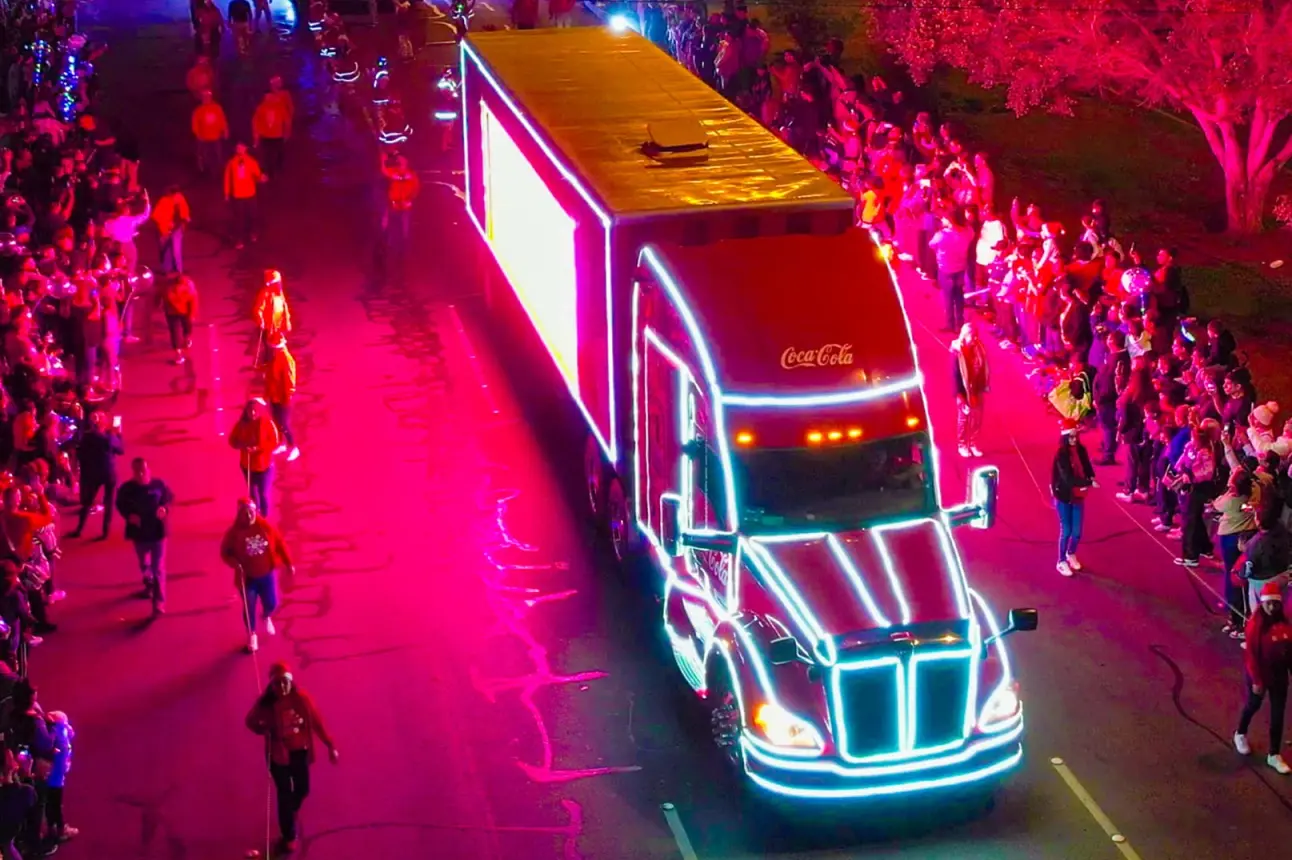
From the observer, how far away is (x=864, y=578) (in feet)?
41.1

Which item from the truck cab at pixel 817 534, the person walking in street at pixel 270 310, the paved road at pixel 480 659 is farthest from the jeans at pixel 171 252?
the truck cab at pixel 817 534

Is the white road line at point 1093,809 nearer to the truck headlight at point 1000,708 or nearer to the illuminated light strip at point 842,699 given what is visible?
the truck headlight at point 1000,708

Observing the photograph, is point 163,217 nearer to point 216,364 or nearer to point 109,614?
point 216,364

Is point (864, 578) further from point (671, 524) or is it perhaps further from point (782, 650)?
point (671, 524)

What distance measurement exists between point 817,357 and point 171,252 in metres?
12.5

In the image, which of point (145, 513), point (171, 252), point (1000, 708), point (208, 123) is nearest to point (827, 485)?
point (1000, 708)

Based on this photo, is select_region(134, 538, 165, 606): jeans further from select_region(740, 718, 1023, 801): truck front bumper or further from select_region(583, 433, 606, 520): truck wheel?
select_region(740, 718, 1023, 801): truck front bumper

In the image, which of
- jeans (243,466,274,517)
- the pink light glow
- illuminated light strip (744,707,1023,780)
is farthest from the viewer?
jeans (243,466,274,517)

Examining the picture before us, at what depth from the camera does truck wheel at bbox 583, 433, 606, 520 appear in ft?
53.9

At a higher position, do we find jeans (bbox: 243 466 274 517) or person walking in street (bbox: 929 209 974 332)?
person walking in street (bbox: 929 209 974 332)

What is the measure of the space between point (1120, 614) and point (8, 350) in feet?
35.0

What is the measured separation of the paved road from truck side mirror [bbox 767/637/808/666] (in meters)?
1.29

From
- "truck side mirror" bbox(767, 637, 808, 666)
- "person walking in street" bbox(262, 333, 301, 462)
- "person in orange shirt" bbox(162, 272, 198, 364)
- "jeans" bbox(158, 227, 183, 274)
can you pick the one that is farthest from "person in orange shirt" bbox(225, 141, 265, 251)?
"truck side mirror" bbox(767, 637, 808, 666)

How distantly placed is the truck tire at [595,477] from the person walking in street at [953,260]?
6169 millimetres
